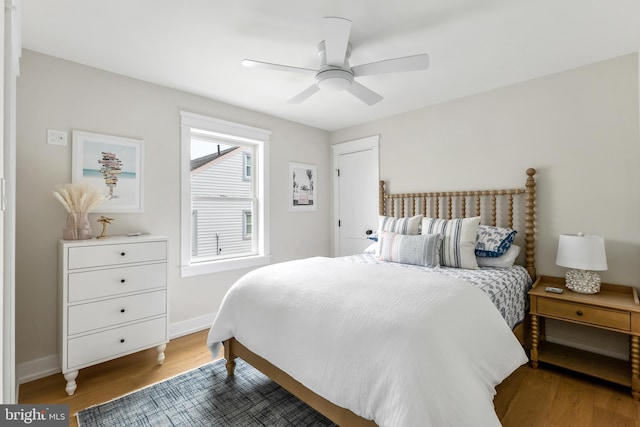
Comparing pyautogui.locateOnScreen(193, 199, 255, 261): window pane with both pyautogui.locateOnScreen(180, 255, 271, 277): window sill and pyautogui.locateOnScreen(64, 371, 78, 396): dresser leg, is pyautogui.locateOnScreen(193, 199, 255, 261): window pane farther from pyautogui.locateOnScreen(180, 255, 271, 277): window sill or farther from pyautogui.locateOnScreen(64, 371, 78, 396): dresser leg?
pyautogui.locateOnScreen(64, 371, 78, 396): dresser leg

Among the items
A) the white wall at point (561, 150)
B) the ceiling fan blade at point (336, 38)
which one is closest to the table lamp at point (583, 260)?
the white wall at point (561, 150)

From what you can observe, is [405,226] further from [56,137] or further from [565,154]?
[56,137]

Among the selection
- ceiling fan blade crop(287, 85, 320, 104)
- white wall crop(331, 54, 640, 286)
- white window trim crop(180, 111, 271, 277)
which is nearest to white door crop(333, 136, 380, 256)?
white wall crop(331, 54, 640, 286)

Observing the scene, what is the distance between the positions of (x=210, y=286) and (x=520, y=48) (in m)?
3.44

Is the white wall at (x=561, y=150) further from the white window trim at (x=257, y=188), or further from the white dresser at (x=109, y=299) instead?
the white dresser at (x=109, y=299)

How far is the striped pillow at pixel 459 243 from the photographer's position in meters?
2.62

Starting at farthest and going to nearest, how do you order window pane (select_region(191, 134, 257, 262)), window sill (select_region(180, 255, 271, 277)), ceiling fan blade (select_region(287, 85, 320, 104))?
window pane (select_region(191, 134, 257, 262)) → window sill (select_region(180, 255, 271, 277)) → ceiling fan blade (select_region(287, 85, 320, 104))

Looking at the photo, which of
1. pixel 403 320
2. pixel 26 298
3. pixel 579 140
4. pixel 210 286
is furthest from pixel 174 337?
pixel 579 140

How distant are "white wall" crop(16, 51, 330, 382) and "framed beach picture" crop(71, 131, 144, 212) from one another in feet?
0.19

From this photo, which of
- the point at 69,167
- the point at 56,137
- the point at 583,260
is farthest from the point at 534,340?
the point at 56,137

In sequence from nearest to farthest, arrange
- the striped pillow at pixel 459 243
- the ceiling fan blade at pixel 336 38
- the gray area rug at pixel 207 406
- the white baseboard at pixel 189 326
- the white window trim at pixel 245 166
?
the ceiling fan blade at pixel 336 38
the gray area rug at pixel 207 406
the striped pillow at pixel 459 243
the white baseboard at pixel 189 326
the white window trim at pixel 245 166

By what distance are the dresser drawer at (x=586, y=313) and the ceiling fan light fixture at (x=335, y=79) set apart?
7.14 feet

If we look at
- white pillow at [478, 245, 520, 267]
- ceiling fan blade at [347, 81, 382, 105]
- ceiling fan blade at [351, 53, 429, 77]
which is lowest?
white pillow at [478, 245, 520, 267]

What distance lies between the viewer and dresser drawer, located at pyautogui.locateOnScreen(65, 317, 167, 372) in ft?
6.85
